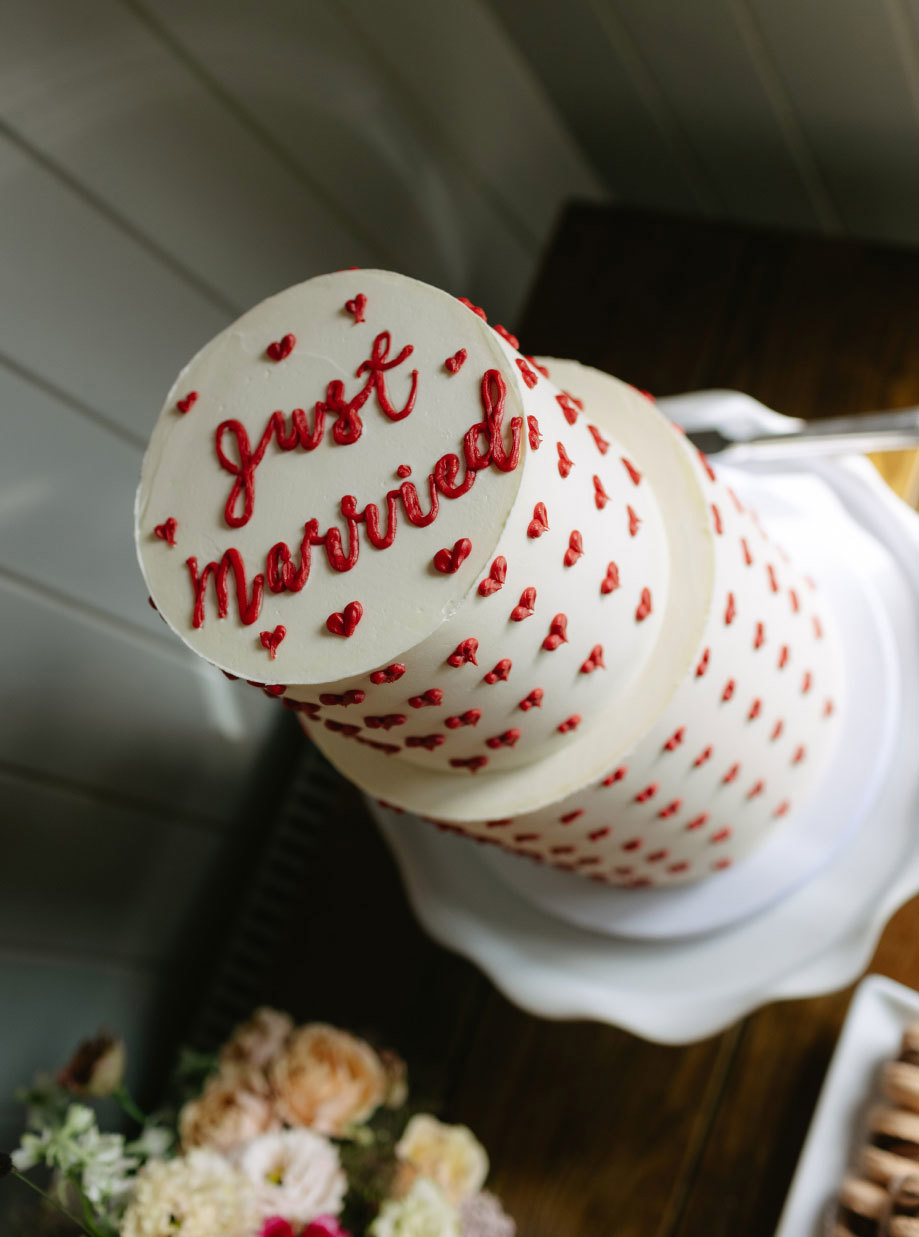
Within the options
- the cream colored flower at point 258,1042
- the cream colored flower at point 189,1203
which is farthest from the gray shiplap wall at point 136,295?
the cream colored flower at point 189,1203

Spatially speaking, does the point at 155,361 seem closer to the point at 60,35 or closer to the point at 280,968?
the point at 60,35

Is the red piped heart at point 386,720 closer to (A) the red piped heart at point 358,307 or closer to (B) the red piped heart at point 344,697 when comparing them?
(B) the red piped heart at point 344,697

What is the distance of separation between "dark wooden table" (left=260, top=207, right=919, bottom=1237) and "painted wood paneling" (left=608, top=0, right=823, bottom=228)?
0.29 ft

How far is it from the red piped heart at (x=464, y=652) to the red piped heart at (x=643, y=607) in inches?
5.7

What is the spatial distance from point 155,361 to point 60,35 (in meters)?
0.31

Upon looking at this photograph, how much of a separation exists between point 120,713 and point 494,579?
2.38ft

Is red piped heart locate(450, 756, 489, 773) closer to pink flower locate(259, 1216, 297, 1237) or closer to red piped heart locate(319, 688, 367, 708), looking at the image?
red piped heart locate(319, 688, 367, 708)

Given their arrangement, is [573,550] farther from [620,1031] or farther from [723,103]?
[723,103]

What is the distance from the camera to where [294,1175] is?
84 centimetres

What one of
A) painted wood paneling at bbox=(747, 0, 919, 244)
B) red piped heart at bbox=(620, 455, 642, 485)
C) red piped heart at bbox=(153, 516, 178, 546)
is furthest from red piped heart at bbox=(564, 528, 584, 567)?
painted wood paneling at bbox=(747, 0, 919, 244)

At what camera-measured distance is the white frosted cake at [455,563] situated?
61 cm

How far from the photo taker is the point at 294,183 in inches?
49.6

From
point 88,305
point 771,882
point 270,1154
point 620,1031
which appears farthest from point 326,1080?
point 88,305

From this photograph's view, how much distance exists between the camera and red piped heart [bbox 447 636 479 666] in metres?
0.63
